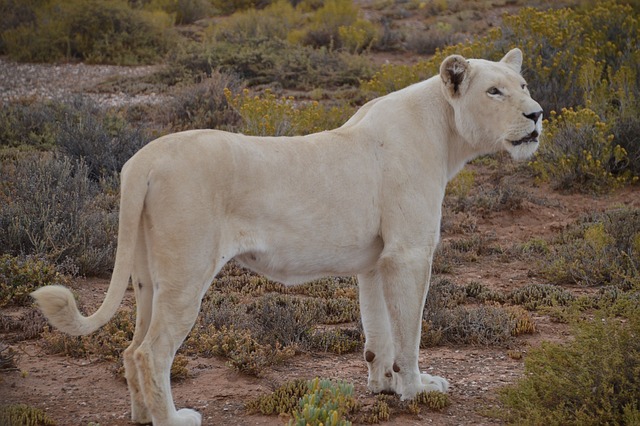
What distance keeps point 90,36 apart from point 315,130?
1100cm

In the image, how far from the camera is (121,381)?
5625mm

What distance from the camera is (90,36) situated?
20.8m

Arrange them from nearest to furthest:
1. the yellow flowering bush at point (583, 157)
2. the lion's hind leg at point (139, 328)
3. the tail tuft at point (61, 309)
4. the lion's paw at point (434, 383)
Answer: the tail tuft at point (61, 309) → the lion's hind leg at point (139, 328) → the lion's paw at point (434, 383) → the yellow flowering bush at point (583, 157)

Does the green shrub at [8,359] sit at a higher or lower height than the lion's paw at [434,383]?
higher

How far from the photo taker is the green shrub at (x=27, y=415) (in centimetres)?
465

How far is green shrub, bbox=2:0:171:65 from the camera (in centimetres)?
2009

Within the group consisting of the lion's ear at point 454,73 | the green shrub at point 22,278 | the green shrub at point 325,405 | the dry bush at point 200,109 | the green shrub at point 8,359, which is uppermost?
the lion's ear at point 454,73

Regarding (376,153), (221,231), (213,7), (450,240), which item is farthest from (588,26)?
(213,7)

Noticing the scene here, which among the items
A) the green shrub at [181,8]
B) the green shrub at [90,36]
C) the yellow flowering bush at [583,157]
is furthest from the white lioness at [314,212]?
the green shrub at [181,8]

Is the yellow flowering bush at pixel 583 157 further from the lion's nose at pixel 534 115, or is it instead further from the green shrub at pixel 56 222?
the lion's nose at pixel 534 115

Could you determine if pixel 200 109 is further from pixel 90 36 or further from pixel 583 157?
pixel 90 36

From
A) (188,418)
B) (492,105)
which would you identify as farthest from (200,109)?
(188,418)

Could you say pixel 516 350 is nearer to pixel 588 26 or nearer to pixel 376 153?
pixel 376 153

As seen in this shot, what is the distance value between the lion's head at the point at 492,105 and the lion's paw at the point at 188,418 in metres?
2.41
